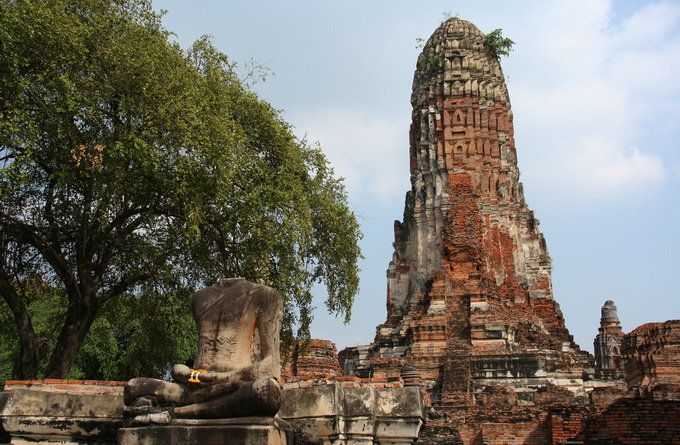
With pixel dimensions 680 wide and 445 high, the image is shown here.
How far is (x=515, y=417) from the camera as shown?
17.3 metres

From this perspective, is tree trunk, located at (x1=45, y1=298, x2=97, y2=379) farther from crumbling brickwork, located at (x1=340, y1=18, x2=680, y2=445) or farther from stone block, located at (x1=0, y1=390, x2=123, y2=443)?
crumbling brickwork, located at (x1=340, y1=18, x2=680, y2=445)

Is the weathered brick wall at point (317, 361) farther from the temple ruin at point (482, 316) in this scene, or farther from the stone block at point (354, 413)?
the stone block at point (354, 413)

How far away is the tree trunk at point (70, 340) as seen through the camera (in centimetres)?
1118

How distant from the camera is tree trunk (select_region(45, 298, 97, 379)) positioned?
11180 millimetres

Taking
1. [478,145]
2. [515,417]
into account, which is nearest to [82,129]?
[515,417]

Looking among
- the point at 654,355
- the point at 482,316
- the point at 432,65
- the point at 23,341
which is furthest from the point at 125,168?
the point at 432,65

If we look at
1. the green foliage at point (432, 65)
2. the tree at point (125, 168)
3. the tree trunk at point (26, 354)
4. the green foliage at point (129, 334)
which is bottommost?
the tree trunk at point (26, 354)

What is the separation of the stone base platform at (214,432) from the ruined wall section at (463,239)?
59.5ft

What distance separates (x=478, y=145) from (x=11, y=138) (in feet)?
67.5

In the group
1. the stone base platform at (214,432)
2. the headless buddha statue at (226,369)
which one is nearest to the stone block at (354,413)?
the headless buddha statue at (226,369)

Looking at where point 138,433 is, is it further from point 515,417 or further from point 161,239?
point 515,417

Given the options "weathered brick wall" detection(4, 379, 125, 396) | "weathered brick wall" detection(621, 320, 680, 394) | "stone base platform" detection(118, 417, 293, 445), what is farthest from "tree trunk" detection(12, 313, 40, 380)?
"weathered brick wall" detection(621, 320, 680, 394)

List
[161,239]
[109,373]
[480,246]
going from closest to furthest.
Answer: [161,239] → [109,373] → [480,246]

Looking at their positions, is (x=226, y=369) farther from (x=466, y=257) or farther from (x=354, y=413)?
(x=466, y=257)
